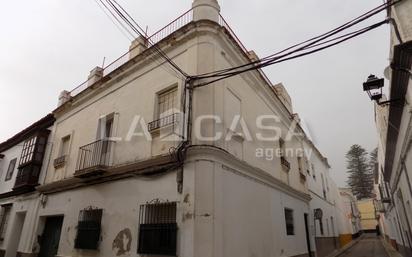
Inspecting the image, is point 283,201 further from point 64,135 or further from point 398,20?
point 64,135

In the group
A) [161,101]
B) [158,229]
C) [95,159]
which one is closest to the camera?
[158,229]

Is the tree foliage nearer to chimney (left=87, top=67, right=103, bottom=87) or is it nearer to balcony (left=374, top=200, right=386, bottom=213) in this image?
balcony (left=374, top=200, right=386, bottom=213)

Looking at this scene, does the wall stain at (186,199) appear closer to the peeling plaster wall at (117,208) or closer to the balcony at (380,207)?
the peeling plaster wall at (117,208)

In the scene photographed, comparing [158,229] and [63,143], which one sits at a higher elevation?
[63,143]

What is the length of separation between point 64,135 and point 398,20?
11101 millimetres

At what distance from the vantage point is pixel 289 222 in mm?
9773

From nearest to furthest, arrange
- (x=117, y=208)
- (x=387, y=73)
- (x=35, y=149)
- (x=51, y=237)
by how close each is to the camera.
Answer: (x=387, y=73)
(x=117, y=208)
(x=51, y=237)
(x=35, y=149)

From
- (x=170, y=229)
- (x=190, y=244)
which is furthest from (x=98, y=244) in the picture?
(x=190, y=244)

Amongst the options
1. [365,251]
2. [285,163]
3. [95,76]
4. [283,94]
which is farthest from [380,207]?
[95,76]

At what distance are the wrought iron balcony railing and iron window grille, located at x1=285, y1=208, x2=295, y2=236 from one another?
18.7 feet

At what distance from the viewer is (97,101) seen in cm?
973

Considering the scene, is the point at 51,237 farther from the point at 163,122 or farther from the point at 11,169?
the point at 163,122

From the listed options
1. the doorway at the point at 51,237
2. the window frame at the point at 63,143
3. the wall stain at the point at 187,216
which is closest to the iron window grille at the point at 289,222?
the wall stain at the point at 187,216

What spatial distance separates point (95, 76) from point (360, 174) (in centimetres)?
5692
